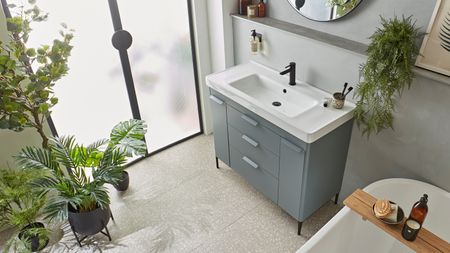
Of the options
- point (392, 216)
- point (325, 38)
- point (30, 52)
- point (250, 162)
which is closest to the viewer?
point (392, 216)

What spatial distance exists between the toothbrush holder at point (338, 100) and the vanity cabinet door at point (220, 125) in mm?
813

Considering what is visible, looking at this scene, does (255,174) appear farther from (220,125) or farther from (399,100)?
(399,100)

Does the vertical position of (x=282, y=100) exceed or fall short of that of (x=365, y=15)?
it falls short

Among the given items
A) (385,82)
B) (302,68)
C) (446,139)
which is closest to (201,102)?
(302,68)

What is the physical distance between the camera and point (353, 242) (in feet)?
6.45

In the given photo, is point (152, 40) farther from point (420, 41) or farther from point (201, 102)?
point (420, 41)

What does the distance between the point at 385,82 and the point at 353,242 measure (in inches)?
38.4

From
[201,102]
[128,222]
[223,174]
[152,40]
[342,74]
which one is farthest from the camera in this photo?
[201,102]

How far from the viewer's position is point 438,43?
1653mm

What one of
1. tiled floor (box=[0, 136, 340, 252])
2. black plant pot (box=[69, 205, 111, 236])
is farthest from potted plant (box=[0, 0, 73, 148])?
tiled floor (box=[0, 136, 340, 252])

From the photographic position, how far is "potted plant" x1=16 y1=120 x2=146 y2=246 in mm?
2080

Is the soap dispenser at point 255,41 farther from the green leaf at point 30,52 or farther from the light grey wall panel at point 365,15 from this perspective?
the green leaf at point 30,52

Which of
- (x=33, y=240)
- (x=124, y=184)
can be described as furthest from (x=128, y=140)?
(x=33, y=240)

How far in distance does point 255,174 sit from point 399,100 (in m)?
1.14
